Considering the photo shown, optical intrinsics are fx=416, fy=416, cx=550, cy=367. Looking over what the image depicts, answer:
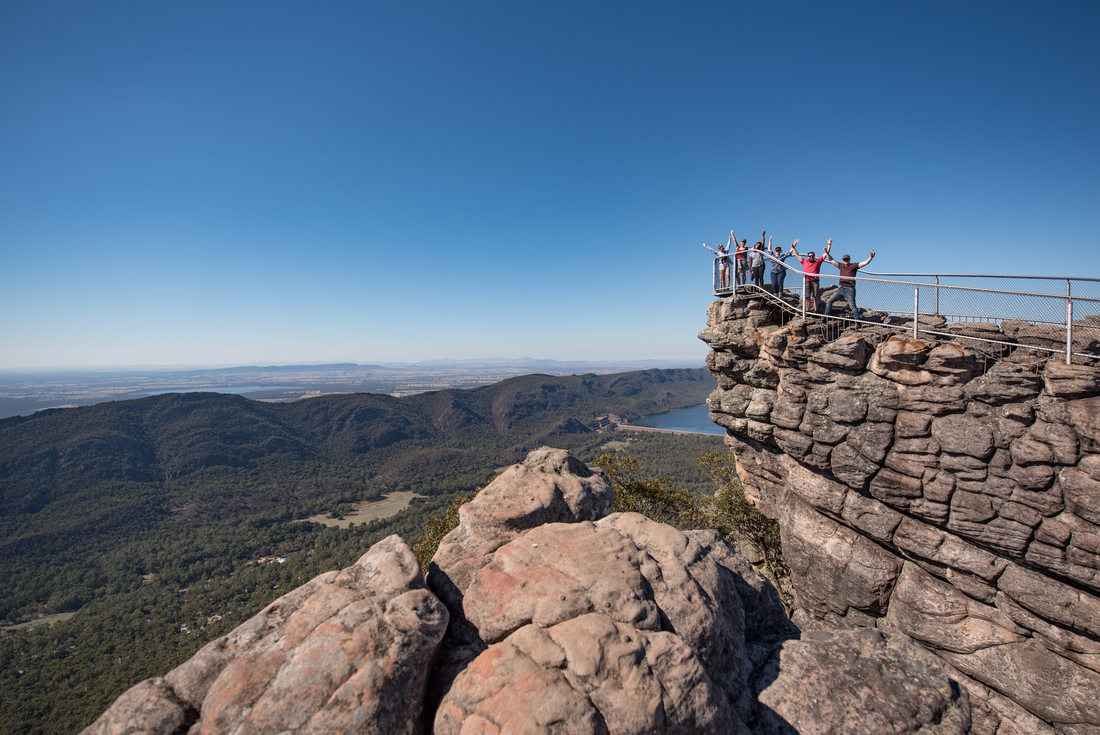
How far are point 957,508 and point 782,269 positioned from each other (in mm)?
10004

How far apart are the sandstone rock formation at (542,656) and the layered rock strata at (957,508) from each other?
444 cm

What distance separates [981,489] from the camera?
11844 mm

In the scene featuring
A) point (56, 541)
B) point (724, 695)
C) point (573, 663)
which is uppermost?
point (573, 663)

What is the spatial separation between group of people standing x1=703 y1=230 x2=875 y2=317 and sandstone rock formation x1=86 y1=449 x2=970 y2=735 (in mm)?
11100

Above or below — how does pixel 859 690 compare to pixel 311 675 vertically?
below

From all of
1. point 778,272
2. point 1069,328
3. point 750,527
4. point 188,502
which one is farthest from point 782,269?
point 188,502

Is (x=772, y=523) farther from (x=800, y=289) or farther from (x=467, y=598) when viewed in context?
(x=467, y=598)

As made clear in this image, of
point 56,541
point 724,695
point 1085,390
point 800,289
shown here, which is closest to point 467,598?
point 724,695

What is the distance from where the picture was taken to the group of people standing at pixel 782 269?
15234 millimetres

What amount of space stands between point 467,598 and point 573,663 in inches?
93.8

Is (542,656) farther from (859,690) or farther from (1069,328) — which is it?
(1069,328)

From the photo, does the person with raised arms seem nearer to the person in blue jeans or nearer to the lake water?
the person in blue jeans

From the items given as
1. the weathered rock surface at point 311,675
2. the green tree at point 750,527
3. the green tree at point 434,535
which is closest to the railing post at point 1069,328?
the green tree at point 750,527

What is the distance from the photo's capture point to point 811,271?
52.7 feet
